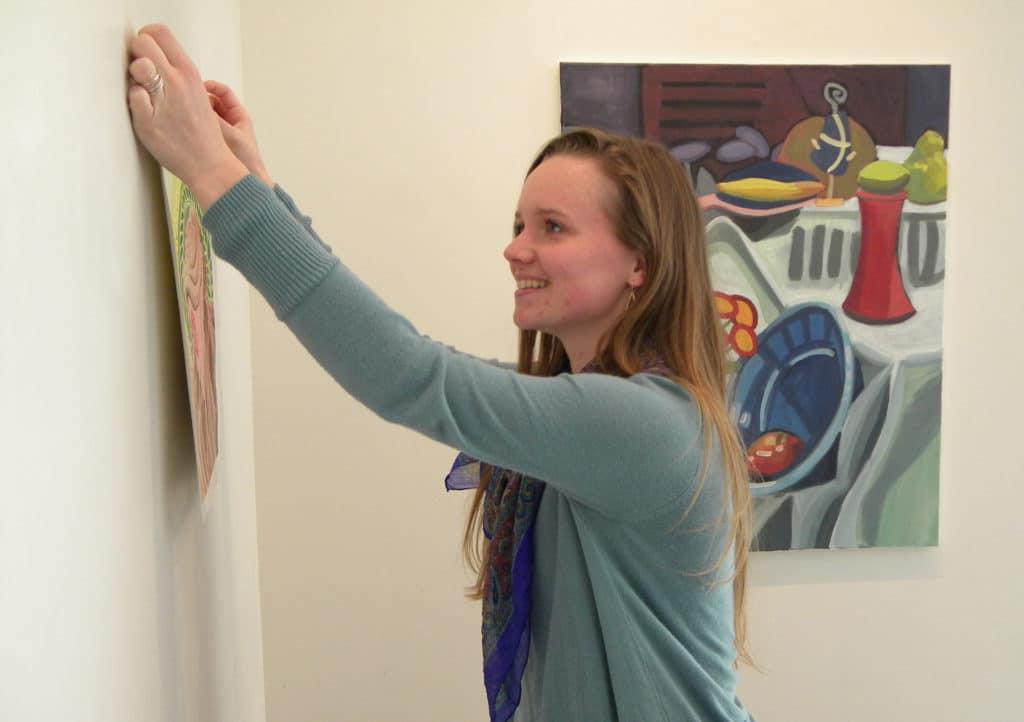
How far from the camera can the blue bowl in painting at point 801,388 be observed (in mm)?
2303

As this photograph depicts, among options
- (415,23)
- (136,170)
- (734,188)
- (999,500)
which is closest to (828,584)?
(999,500)

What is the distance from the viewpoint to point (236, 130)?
103 cm

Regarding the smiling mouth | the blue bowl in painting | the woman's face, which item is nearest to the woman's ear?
the woman's face

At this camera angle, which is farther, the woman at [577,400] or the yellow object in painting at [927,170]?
the yellow object in painting at [927,170]

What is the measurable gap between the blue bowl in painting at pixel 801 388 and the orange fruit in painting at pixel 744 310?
0.14 ft

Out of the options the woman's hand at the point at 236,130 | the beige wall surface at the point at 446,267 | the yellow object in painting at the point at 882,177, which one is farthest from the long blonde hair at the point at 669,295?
the yellow object in painting at the point at 882,177

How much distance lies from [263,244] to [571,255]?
17.6 inches

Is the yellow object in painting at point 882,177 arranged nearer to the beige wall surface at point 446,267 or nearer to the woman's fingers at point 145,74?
the beige wall surface at point 446,267

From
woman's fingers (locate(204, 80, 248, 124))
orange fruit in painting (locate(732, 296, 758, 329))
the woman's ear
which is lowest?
orange fruit in painting (locate(732, 296, 758, 329))

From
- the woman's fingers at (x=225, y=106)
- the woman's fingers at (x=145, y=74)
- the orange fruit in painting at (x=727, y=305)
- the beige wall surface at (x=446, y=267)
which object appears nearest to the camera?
the woman's fingers at (x=145, y=74)

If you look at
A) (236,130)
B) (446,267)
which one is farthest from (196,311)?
(446,267)

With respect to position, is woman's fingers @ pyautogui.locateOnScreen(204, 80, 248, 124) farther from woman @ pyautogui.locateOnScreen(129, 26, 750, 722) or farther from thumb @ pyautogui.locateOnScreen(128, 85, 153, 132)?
thumb @ pyautogui.locateOnScreen(128, 85, 153, 132)

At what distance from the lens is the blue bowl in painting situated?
2.30 m

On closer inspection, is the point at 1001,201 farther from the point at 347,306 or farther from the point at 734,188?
the point at 347,306
